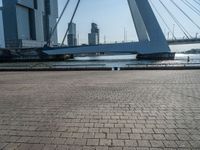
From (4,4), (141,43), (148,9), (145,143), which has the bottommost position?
(145,143)

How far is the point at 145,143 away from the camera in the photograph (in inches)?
116

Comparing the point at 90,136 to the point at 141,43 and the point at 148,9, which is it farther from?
the point at 141,43

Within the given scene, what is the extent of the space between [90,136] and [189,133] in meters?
1.52

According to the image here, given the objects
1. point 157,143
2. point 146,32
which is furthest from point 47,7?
point 157,143

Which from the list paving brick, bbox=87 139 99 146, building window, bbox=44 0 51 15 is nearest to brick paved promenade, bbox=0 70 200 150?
paving brick, bbox=87 139 99 146

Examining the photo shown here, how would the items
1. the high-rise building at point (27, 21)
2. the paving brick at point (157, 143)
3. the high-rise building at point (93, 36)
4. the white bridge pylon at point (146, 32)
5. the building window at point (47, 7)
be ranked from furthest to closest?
the building window at point (47, 7)
the high-rise building at point (93, 36)
the high-rise building at point (27, 21)
the white bridge pylon at point (146, 32)
the paving brick at point (157, 143)

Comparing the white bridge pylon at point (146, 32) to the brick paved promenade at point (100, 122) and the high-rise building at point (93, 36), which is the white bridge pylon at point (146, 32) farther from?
the high-rise building at point (93, 36)

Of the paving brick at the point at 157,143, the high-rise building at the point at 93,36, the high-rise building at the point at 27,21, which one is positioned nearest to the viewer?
the paving brick at the point at 157,143

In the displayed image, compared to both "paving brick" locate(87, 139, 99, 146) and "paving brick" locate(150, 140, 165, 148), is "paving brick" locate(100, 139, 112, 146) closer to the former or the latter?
"paving brick" locate(87, 139, 99, 146)

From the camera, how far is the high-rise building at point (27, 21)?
84.7 m

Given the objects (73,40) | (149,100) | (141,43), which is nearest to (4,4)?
(73,40)

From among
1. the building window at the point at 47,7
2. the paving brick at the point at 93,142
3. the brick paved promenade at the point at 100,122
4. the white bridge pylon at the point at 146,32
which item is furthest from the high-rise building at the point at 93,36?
the paving brick at the point at 93,142

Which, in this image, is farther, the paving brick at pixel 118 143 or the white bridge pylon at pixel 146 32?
the white bridge pylon at pixel 146 32

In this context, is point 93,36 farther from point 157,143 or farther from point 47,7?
point 157,143
